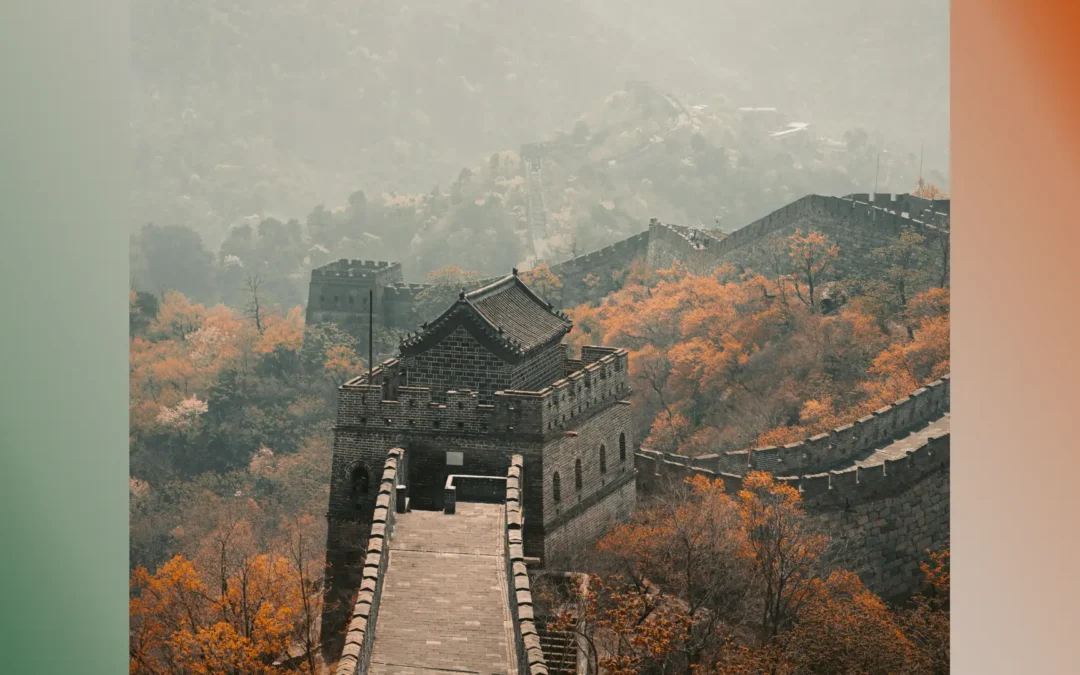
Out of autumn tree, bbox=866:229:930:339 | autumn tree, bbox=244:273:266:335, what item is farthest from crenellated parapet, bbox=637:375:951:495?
autumn tree, bbox=244:273:266:335

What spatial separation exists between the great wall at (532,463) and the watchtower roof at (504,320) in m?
0.02

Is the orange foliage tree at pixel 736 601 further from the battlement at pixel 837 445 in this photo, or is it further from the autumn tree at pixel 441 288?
the autumn tree at pixel 441 288

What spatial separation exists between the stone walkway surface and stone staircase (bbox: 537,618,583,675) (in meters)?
0.66

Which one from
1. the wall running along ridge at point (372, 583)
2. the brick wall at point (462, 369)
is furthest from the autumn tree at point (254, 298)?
the wall running along ridge at point (372, 583)

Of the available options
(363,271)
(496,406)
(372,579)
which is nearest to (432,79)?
(363,271)

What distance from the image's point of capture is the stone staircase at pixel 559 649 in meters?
6.89
